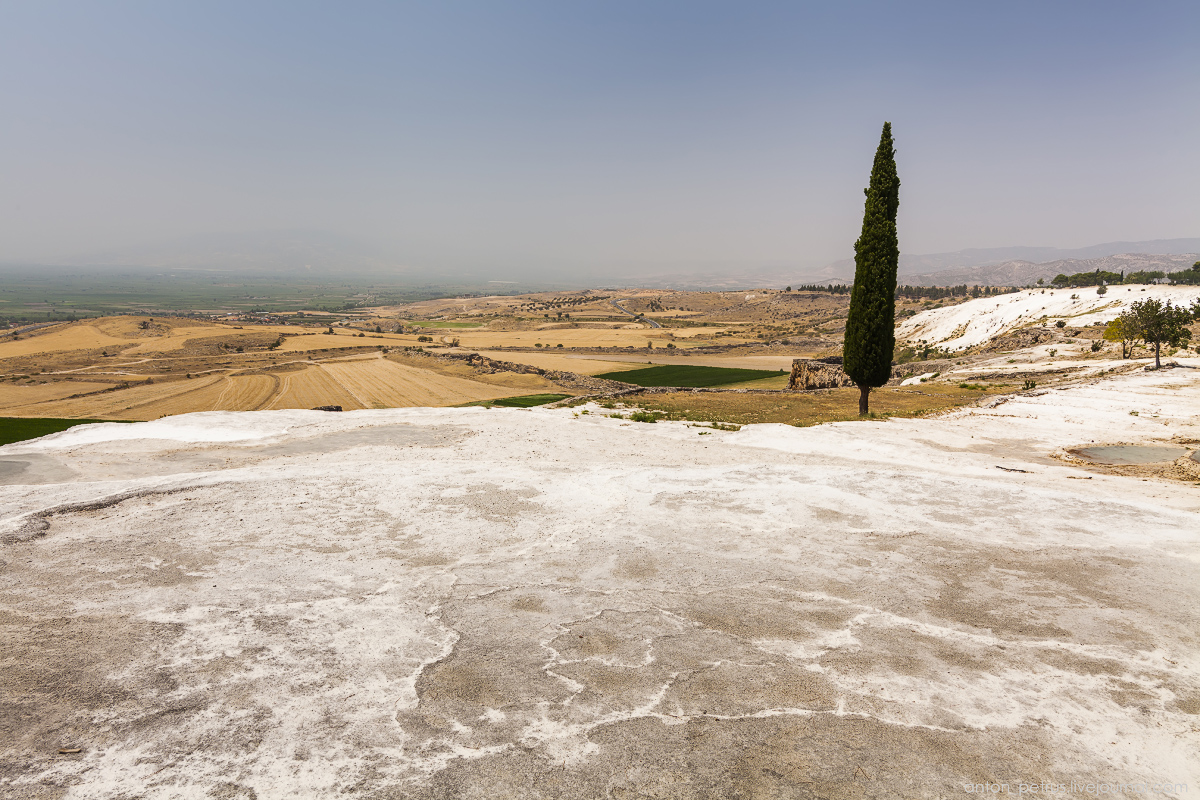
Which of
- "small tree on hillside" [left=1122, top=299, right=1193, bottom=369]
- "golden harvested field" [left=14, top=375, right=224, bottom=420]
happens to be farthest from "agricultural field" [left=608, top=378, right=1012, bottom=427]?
"golden harvested field" [left=14, top=375, right=224, bottom=420]

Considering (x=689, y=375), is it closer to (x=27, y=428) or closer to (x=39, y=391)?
(x=27, y=428)

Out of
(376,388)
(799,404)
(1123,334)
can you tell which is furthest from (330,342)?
(1123,334)

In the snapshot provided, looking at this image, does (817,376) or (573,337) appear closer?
(817,376)

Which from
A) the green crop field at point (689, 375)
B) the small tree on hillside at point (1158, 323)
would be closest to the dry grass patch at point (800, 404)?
the small tree on hillside at point (1158, 323)

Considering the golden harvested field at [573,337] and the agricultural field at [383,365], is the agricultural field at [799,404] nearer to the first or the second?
the agricultural field at [383,365]

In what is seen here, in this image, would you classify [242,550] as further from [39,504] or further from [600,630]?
[600,630]

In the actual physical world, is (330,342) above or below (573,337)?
above
